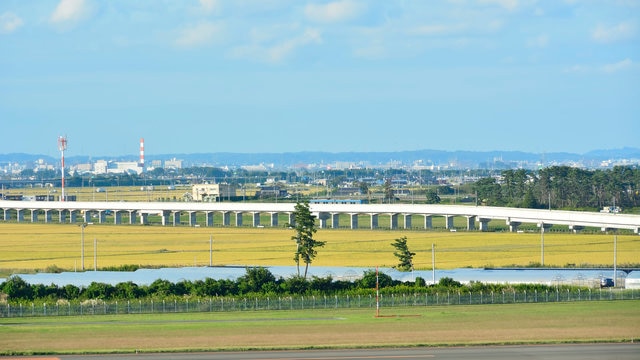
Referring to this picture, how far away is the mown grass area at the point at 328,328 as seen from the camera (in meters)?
43.4

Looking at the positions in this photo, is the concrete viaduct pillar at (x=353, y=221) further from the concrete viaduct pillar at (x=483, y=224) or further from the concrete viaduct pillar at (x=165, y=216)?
the concrete viaduct pillar at (x=165, y=216)

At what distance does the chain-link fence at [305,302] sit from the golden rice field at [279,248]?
845 inches

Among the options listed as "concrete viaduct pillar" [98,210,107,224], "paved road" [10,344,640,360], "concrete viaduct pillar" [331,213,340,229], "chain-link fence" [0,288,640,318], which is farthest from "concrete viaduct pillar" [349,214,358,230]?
"paved road" [10,344,640,360]

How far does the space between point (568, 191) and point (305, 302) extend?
4711 inches

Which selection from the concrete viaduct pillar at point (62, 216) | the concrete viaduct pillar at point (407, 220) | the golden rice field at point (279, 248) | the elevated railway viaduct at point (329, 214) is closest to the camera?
the golden rice field at point (279, 248)

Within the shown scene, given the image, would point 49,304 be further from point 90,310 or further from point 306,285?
point 306,285

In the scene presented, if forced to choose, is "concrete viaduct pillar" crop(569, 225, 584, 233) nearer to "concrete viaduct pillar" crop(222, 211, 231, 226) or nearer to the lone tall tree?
the lone tall tree

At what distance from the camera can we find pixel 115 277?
226ft

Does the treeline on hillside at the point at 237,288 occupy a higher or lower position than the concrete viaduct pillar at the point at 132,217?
lower

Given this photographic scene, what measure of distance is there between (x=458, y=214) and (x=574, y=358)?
9321cm

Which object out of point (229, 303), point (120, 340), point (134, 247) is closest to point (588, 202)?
point (134, 247)

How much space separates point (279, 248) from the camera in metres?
102

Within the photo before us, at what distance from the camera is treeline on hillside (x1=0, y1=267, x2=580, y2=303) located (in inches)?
2345

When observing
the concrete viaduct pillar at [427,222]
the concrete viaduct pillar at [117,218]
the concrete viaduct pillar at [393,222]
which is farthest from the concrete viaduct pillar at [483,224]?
the concrete viaduct pillar at [117,218]
